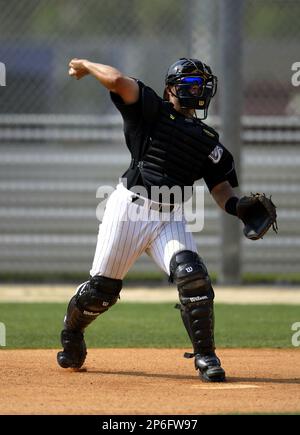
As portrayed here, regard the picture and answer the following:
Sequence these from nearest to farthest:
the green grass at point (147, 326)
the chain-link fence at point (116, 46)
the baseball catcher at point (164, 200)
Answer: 1. the baseball catcher at point (164, 200)
2. the green grass at point (147, 326)
3. the chain-link fence at point (116, 46)

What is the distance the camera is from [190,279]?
19.7 feet

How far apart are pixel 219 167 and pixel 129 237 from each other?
74 cm

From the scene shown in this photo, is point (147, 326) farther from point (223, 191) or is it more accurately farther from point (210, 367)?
point (210, 367)

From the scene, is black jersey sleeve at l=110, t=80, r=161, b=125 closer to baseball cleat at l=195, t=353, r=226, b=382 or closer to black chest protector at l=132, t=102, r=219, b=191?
black chest protector at l=132, t=102, r=219, b=191

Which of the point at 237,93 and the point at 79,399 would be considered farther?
the point at 237,93

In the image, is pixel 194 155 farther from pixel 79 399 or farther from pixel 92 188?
pixel 92 188

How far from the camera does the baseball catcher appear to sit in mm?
6148

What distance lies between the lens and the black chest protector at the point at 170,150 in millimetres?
6289

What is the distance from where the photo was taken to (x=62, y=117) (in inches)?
506

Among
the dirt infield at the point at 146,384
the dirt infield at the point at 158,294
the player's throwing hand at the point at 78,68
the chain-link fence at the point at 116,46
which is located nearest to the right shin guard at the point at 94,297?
the dirt infield at the point at 146,384

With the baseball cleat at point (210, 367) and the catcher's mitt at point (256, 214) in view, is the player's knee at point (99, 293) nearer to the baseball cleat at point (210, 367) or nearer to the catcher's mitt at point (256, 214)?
the baseball cleat at point (210, 367)

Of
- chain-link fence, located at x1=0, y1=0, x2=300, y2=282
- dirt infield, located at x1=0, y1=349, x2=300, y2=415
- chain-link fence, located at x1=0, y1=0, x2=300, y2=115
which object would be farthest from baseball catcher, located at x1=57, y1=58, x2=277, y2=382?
chain-link fence, located at x1=0, y1=0, x2=300, y2=115
